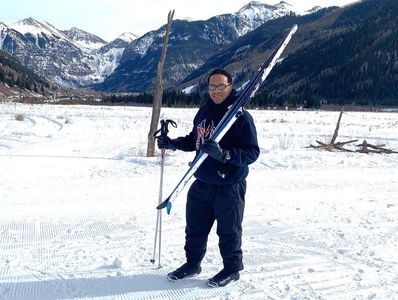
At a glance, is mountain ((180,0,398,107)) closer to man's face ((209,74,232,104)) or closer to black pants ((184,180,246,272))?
black pants ((184,180,246,272))

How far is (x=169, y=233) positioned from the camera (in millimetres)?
6102

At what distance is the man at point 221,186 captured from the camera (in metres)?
4.14

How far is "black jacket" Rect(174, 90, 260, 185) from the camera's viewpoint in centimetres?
408

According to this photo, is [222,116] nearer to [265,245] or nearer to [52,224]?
[265,245]

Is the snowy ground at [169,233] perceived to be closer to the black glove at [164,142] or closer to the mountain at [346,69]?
the black glove at [164,142]

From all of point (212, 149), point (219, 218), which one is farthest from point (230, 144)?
point (219, 218)

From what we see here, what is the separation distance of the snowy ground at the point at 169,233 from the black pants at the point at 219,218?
0.99 feet

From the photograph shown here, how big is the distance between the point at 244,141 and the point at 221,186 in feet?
1.63

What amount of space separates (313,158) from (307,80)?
13688cm

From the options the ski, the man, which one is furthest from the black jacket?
the ski

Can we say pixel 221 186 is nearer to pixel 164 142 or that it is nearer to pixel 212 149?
pixel 212 149

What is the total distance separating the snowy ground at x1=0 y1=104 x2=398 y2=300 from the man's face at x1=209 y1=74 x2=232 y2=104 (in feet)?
6.19

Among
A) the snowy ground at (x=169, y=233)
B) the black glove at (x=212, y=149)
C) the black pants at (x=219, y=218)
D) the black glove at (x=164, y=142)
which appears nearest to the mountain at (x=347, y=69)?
the snowy ground at (x=169, y=233)

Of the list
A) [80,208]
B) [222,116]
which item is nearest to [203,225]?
[222,116]
